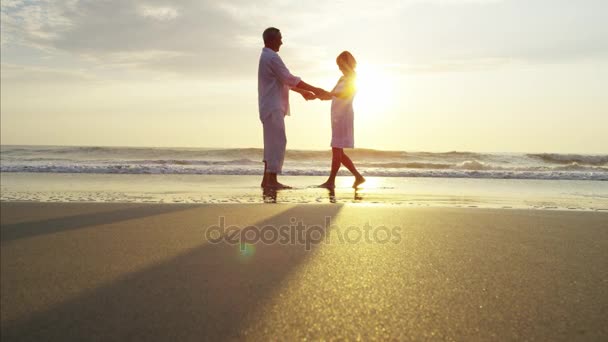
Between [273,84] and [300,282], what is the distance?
174 inches

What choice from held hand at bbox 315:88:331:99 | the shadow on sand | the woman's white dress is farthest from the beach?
the woman's white dress

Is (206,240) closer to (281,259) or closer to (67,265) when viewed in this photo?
(281,259)

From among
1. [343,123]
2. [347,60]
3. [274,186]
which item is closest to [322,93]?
[347,60]

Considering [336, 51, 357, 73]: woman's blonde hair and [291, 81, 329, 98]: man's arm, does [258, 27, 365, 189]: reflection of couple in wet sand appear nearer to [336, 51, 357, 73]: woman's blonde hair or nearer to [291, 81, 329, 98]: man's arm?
[291, 81, 329, 98]: man's arm

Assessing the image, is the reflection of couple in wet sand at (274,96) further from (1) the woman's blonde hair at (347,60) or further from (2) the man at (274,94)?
(1) the woman's blonde hair at (347,60)

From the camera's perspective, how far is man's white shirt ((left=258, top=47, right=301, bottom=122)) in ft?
17.5

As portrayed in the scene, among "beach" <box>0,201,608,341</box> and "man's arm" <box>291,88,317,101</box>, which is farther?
"man's arm" <box>291,88,317,101</box>

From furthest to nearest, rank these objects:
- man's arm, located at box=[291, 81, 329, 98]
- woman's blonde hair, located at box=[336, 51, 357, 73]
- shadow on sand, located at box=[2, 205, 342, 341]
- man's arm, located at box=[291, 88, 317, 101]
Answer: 1. woman's blonde hair, located at box=[336, 51, 357, 73]
2. man's arm, located at box=[291, 88, 317, 101]
3. man's arm, located at box=[291, 81, 329, 98]
4. shadow on sand, located at box=[2, 205, 342, 341]

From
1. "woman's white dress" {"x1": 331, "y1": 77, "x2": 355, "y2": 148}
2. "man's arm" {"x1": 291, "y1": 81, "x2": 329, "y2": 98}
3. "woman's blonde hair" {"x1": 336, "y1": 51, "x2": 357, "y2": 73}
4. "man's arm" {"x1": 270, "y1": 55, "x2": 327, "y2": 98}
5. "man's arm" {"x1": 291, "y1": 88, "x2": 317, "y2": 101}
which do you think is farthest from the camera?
"woman's white dress" {"x1": 331, "y1": 77, "x2": 355, "y2": 148}

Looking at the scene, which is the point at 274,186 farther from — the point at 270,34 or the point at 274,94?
the point at 270,34

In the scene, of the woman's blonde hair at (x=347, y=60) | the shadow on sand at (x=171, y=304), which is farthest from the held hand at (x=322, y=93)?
the shadow on sand at (x=171, y=304)

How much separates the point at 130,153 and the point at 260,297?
2504 centimetres

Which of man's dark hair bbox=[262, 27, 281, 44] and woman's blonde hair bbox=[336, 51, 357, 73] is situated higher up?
man's dark hair bbox=[262, 27, 281, 44]

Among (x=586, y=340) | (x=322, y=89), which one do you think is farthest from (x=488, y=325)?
(x=322, y=89)
